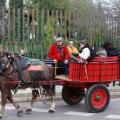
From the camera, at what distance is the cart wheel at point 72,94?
9.87m

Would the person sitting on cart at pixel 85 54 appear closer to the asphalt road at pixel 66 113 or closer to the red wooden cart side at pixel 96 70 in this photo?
the red wooden cart side at pixel 96 70

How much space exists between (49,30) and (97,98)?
5.71 meters

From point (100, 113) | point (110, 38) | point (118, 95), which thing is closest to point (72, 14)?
point (110, 38)

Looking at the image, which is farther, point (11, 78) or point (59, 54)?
point (59, 54)

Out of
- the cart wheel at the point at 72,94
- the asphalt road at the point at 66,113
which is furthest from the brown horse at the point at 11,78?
the cart wheel at the point at 72,94

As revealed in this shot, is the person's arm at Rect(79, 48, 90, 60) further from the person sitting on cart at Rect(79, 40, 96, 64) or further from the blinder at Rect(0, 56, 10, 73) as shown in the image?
the blinder at Rect(0, 56, 10, 73)

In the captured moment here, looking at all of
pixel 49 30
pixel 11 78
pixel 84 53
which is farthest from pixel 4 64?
pixel 49 30

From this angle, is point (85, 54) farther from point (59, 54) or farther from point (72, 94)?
point (72, 94)

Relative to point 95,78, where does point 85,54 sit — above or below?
above

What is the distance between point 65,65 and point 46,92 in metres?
0.93

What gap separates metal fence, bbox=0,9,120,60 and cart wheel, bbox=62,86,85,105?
3612 mm

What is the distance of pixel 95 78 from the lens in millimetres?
8781

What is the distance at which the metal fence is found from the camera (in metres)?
12.7

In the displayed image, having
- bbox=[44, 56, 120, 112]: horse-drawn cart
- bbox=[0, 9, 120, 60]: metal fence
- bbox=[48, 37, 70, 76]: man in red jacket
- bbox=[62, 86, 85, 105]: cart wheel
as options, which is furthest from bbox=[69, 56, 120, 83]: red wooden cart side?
bbox=[0, 9, 120, 60]: metal fence
